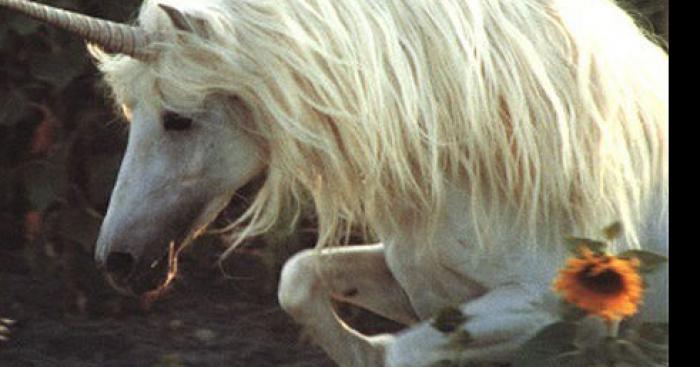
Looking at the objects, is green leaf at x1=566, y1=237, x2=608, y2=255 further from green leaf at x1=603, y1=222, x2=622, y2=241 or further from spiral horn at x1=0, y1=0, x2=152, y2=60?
spiral horn at x1=0, y1=0, x2=152, y2=60

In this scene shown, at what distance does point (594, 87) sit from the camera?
3717 millimetres

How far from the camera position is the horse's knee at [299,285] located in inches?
159

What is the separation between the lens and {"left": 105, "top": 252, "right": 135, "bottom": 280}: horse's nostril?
3.73m

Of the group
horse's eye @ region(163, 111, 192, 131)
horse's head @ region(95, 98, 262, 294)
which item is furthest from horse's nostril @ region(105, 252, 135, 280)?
horse's eye @ region(163, 111, 192, 131)

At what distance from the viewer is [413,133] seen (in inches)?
143

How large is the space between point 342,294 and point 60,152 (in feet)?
4.37

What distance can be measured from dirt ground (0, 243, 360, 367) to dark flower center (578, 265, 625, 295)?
1.70 metres

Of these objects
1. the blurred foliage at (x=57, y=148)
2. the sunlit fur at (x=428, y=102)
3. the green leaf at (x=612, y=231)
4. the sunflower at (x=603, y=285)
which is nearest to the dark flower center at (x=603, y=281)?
the sunflower at (x=603, y=285)

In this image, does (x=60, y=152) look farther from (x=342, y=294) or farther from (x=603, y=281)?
(x=603, y=281)
